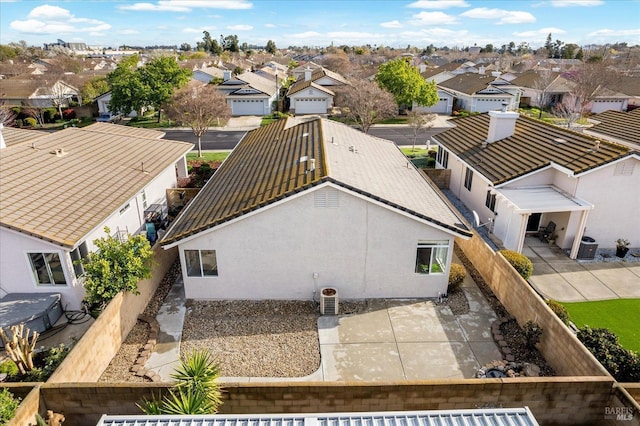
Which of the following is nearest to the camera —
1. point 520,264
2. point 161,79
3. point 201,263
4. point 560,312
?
point 560,312

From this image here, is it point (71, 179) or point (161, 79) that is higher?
point (161, 79)

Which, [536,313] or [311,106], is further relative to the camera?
[311,106]

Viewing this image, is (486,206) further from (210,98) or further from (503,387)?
(210,98)

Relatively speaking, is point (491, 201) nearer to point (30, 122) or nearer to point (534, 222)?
point (534, 222)

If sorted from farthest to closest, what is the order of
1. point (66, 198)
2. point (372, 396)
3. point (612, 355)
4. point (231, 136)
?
point (231, 136)
point (66, 198)
point (612, 355)
point (372, 396)

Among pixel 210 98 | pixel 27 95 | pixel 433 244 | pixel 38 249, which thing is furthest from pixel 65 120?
pixel 433 244

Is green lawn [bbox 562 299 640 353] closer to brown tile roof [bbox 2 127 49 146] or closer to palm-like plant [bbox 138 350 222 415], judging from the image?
palm-like plant [bbox 138 350 222 415]

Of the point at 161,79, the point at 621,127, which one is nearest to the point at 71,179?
the point at 621,127

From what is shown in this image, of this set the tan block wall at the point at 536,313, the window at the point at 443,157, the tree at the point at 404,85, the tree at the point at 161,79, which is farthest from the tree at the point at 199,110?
the tan block wall at the point at 536,313
